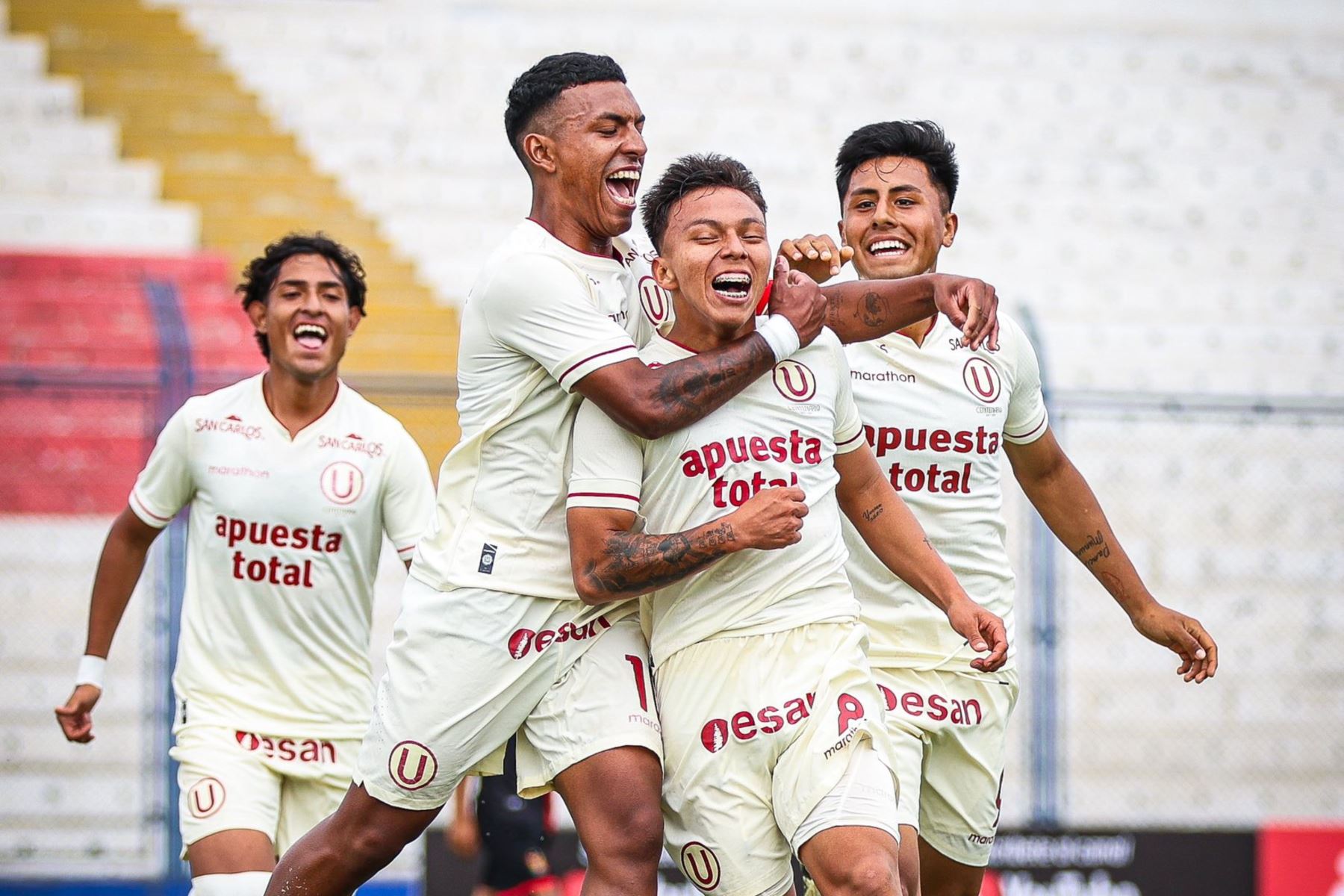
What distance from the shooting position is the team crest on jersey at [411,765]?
391cm

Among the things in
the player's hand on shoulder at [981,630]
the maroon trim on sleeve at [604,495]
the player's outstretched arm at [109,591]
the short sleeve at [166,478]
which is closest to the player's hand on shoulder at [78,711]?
the player's outstretched arm at [109,591]

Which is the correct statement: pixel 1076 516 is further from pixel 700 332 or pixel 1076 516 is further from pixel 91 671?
pixel 91 671

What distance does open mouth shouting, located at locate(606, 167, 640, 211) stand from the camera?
13.3 feet

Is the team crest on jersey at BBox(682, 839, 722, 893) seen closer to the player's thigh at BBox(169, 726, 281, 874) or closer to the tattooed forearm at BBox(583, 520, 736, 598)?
the tattooed forearm at BBox(583, 520, 736, 598)

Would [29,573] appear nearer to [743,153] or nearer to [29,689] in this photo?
[29,689]

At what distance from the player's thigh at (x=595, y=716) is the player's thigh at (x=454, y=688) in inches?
2.2

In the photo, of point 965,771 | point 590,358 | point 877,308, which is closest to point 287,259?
point 590,358

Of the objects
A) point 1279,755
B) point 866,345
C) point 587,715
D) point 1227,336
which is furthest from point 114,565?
point 1227,336

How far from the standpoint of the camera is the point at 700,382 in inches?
148

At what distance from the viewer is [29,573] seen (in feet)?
33.4

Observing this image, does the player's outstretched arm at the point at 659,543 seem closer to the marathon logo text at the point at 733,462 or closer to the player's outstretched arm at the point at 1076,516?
the marathon logo text at the point at 733,462

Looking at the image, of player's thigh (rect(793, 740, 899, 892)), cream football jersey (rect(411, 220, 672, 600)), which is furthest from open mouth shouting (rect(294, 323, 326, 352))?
player's thigh (rect(793, 740, 899, 892))

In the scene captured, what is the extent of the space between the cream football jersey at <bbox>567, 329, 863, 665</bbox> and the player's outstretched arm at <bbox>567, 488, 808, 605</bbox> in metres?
0.07

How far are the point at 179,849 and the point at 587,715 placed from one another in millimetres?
4985
